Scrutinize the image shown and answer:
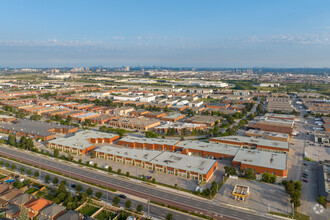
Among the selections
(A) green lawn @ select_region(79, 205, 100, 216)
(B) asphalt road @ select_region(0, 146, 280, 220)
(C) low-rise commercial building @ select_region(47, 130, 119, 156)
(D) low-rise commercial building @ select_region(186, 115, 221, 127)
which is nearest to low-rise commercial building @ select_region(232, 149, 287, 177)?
(B) asphalt road @ select_region(0, 146, 280, 220)

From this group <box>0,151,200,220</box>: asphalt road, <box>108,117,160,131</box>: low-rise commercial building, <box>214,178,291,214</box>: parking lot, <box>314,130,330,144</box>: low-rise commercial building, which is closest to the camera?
<box>0,151,200,220</box>: asphalt road

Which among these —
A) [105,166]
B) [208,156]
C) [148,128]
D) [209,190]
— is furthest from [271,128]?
[105,166]

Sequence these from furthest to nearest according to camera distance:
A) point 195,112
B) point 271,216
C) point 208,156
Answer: point 195,112
point 208,156
point 271,216

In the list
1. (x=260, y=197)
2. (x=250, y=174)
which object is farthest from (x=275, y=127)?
(x=260, y=197)

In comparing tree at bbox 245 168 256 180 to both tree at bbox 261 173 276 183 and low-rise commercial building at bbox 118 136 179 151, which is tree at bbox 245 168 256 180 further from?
low-rise commercial building at bbox 118 136 179 151

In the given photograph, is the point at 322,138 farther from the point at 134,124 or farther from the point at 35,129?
the point at 35,129

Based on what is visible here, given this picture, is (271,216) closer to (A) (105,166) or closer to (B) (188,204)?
(B) (188,204)

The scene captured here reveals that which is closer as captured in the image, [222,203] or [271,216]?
[271,216]
